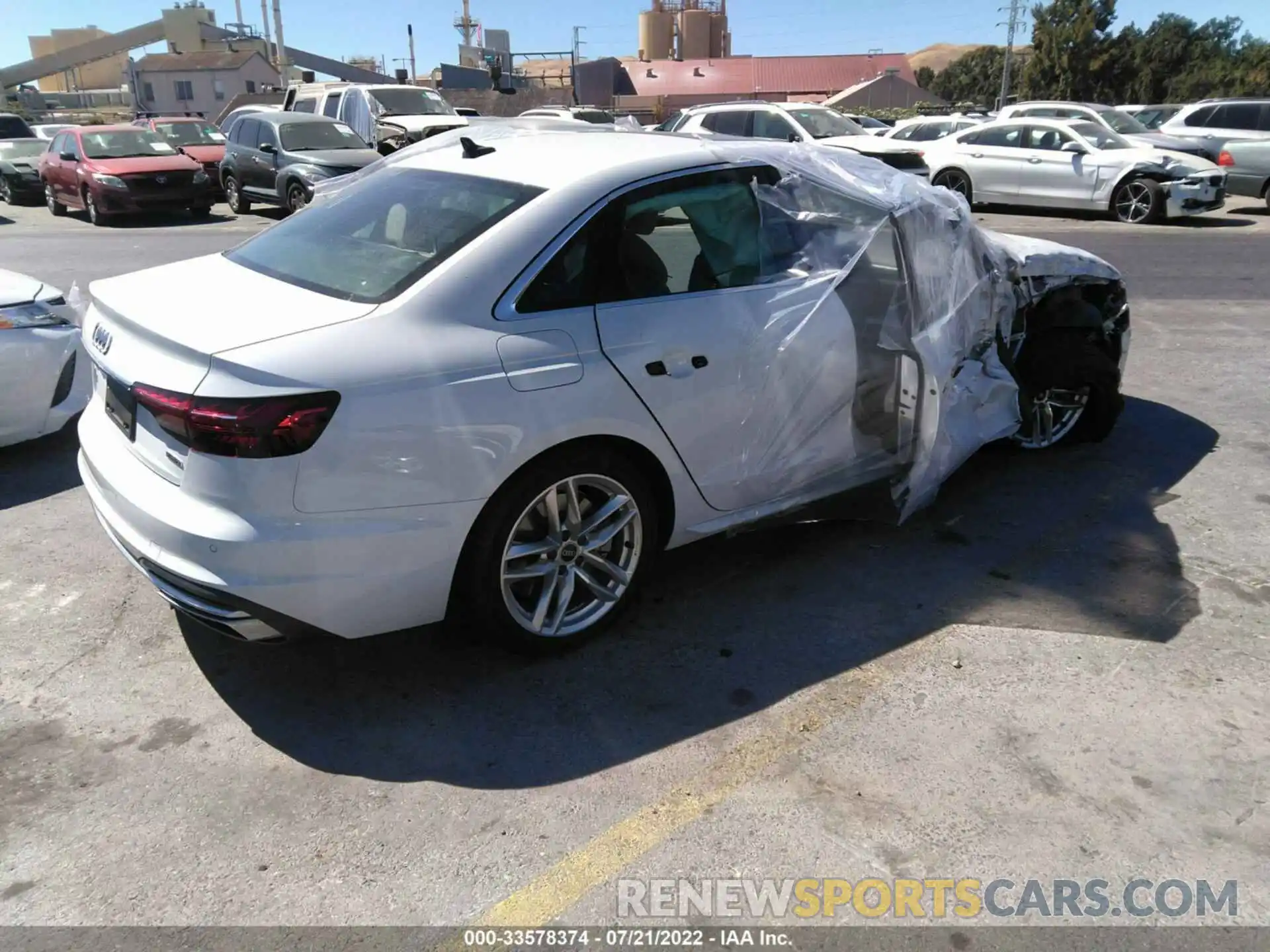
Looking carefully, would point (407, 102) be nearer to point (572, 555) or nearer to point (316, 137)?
point (316, 137)

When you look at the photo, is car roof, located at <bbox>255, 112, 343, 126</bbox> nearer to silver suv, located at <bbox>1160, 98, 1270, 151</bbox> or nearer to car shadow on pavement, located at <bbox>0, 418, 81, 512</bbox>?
car shadow on pavement, located at <bbox>0, 418, 81, 512</bbox>

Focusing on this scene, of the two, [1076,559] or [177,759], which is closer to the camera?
[177,759]

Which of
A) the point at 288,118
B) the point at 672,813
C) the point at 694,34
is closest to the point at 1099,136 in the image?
the point at 288,118

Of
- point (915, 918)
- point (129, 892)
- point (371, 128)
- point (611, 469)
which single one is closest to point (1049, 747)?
point (915, 918)

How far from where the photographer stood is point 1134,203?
1483cm

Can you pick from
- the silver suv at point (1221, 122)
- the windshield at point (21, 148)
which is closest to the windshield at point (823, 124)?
the silver suv at point (1221, 122)

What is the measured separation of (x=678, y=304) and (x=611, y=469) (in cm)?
65

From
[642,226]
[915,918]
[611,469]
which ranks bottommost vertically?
[915,918]

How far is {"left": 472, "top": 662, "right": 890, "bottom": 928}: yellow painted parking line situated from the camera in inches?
96.3

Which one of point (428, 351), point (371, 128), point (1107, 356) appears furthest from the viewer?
point (371, 128)

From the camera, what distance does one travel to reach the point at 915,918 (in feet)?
7.88

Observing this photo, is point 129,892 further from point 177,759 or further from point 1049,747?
point 1049,747

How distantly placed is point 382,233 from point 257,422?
3.59ft

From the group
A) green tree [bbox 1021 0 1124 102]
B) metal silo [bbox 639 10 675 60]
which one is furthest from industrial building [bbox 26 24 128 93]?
green tree [bbox 1021 0 1124 102]
